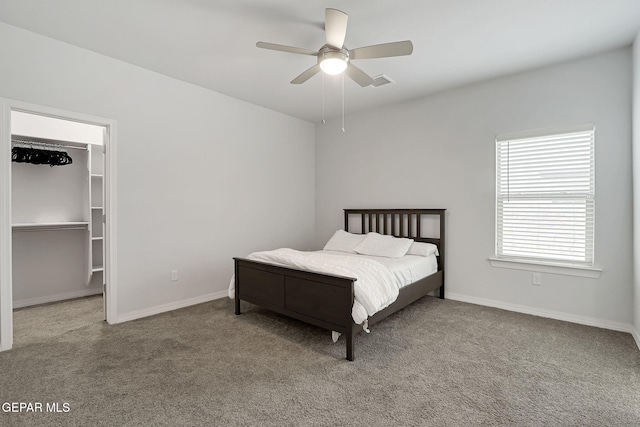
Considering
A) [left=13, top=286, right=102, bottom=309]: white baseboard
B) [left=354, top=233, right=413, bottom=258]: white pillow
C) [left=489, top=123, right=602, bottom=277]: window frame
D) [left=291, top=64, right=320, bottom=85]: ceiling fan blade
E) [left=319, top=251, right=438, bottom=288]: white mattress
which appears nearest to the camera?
[left=291, top=64, right=320, bottom=85]: ceiling fan blade

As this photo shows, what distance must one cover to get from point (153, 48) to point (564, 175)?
170 inches

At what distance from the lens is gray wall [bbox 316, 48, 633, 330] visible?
304 centimetres

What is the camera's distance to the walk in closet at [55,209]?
3818 millimetres

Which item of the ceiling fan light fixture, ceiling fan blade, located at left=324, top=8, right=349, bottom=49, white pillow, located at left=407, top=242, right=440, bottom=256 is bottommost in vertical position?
white pillow, located at left=407, top=242, right=440, bottom=256

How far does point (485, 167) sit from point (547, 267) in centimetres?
128

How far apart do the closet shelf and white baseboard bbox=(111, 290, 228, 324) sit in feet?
5.16

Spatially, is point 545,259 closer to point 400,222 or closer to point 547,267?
point 547,267

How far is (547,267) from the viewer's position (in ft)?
11.2

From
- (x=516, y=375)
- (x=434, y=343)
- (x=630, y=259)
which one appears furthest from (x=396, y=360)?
(x=630, y=259)

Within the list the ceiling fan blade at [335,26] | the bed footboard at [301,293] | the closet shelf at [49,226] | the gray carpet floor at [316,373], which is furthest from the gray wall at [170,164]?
the ceiling fan blade at [335,26]

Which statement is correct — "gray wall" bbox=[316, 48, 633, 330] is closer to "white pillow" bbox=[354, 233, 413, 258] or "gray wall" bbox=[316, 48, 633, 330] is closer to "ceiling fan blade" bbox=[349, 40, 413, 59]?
"white pillow" bbox=[354, 233, 413, 258]

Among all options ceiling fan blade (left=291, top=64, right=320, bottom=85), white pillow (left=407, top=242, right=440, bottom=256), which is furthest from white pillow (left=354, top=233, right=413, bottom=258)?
ceiling fan blade (left=291, top=64, right=320, bottom=85)

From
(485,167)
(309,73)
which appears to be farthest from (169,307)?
(485,167)

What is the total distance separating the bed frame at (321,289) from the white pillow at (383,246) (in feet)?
1.19
